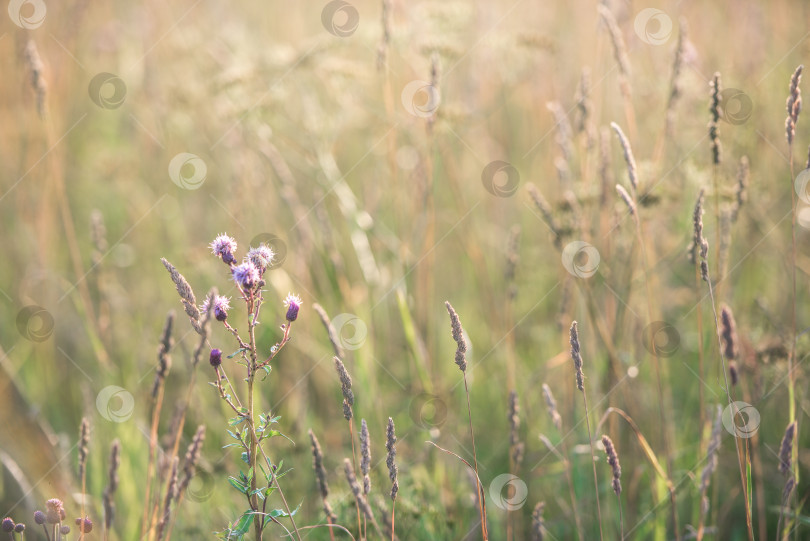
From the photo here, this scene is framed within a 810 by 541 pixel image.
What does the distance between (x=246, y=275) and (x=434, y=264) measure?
6.56 ft

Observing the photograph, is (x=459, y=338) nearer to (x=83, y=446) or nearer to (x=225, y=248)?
(x=225, y=248)

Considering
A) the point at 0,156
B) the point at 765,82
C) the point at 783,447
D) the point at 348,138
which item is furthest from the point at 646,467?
the point at 0,156

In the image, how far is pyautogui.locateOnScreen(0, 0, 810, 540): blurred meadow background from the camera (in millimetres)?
2066

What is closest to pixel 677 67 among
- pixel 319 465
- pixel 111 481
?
pixel 319 465

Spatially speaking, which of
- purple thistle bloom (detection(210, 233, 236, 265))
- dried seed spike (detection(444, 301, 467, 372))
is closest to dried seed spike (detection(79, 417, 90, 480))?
purple thistle bloom (detection(210, 233, 236, 265))

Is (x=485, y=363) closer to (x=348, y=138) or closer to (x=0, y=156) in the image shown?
(x=348, y=138)

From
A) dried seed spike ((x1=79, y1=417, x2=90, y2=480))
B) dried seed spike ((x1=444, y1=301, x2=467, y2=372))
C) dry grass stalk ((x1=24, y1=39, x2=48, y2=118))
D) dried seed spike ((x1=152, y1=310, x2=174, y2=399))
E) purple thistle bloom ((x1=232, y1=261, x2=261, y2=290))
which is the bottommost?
dried seed spike ((x1=79, y1=417, x2=90, y2=480))

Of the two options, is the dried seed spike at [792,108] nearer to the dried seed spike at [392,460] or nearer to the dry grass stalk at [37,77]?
the dried seed spike at [392,460]

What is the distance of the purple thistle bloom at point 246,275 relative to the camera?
1251 mm

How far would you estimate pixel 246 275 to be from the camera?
125 centimetres

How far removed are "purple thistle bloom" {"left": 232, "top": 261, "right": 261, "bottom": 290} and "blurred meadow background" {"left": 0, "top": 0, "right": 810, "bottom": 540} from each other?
2.06ft

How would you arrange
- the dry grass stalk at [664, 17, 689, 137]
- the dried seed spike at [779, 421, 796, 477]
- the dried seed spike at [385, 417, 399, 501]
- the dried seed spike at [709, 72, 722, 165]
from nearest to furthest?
the dried seed spike at [385, 417, 399, 501]
the dried seed spike at [779, 421, 796, 477]
the dried seed spike at [709, 72, 722, 165]
the dry grass stalk at [664, 17, 689, 137]

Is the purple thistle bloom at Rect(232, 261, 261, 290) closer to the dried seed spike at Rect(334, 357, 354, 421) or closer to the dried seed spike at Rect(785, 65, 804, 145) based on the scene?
the dried seed spike at Rect(334, 357, 354, 421)

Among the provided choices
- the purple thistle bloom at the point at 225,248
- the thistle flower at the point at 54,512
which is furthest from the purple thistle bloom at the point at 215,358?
the thistle flower at the point at 54,512
